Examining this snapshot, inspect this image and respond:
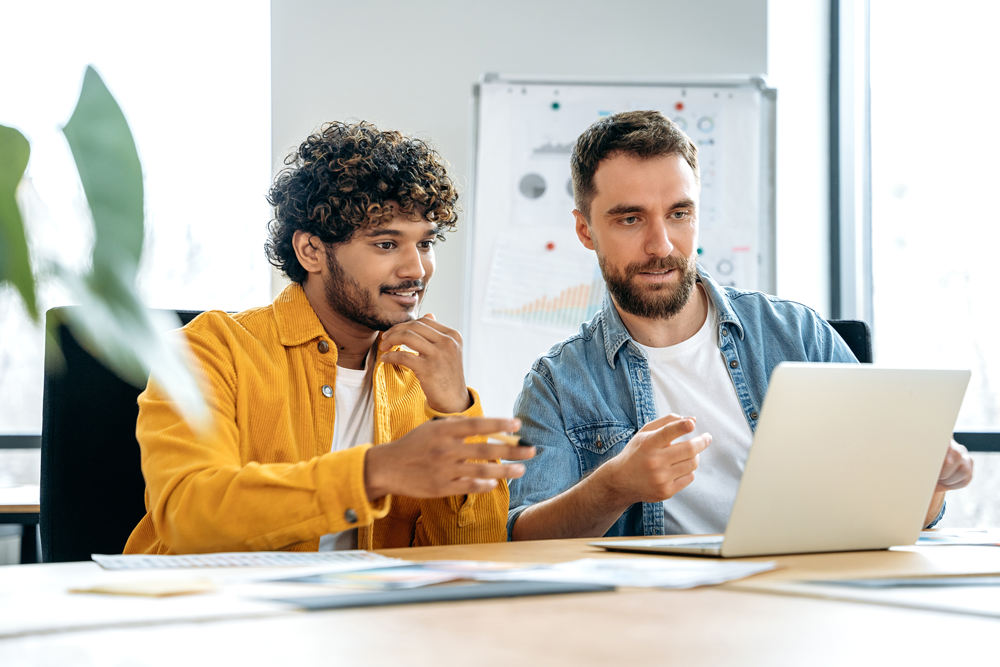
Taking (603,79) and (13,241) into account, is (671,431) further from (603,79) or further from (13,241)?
(603,79)

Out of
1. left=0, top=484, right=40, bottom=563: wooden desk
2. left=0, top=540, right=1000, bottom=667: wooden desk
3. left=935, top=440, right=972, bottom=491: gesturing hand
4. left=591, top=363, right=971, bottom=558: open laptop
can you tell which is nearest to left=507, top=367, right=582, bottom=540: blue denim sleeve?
left=591, top=363, right=971, bottom=558: open laptop

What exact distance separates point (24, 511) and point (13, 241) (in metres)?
2.03

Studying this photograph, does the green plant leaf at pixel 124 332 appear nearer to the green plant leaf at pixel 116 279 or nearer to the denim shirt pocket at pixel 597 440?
the green plant leaf at pixel 116 279

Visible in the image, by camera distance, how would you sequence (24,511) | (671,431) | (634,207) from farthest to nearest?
(24,511) → (634,207) → (671,431)

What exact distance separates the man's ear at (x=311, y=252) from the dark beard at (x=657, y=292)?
563 mm

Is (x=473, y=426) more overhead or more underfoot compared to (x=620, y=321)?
more underfoot

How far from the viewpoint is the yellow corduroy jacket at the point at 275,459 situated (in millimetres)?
1001

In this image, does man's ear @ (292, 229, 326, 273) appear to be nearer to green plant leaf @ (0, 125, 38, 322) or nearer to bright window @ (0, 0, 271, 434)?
bright window @ (0, 0, 271, 434)

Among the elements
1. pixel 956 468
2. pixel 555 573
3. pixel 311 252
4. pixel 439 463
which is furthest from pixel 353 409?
pixel 956 468

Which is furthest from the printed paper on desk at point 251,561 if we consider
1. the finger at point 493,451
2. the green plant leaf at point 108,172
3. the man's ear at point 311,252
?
the man's ear at point 311,252

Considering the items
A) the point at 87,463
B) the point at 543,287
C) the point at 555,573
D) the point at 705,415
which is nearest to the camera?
the point at 555,573

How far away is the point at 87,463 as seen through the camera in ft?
4.13

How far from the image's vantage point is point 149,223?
0.47ft

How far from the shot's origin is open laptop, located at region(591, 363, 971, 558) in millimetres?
811
